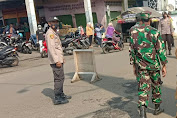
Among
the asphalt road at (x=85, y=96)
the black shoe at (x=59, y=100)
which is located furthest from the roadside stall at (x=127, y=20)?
the black shoe at (x=59, y=100)

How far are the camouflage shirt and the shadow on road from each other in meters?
0.94

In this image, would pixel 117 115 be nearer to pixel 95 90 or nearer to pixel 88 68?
pixel 95 90

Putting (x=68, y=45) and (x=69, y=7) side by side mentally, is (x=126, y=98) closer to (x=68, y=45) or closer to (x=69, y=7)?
(x=68, y=45)

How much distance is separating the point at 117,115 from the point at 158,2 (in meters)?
16.2

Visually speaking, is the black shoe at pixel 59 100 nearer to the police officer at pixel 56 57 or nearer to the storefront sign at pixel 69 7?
the police officer at pixel 56 57

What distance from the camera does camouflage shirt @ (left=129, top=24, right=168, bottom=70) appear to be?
12.6ft

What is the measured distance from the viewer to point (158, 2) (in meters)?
18.8

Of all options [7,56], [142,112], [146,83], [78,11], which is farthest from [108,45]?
[78,11]

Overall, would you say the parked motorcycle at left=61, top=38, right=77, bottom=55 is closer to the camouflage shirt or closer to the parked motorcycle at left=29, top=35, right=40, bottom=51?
the parked motorcycle at left=29, top=35, right=40, bottom=51

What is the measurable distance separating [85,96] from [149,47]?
2289mm

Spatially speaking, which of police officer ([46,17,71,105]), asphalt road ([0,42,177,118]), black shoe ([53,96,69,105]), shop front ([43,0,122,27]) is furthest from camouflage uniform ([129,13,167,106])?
shop front ([43,0,122,27])

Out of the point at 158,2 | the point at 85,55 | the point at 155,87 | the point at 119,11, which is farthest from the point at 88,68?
the point at 119,11

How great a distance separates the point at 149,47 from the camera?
384cm

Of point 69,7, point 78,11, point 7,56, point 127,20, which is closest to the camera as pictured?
point 7,56
